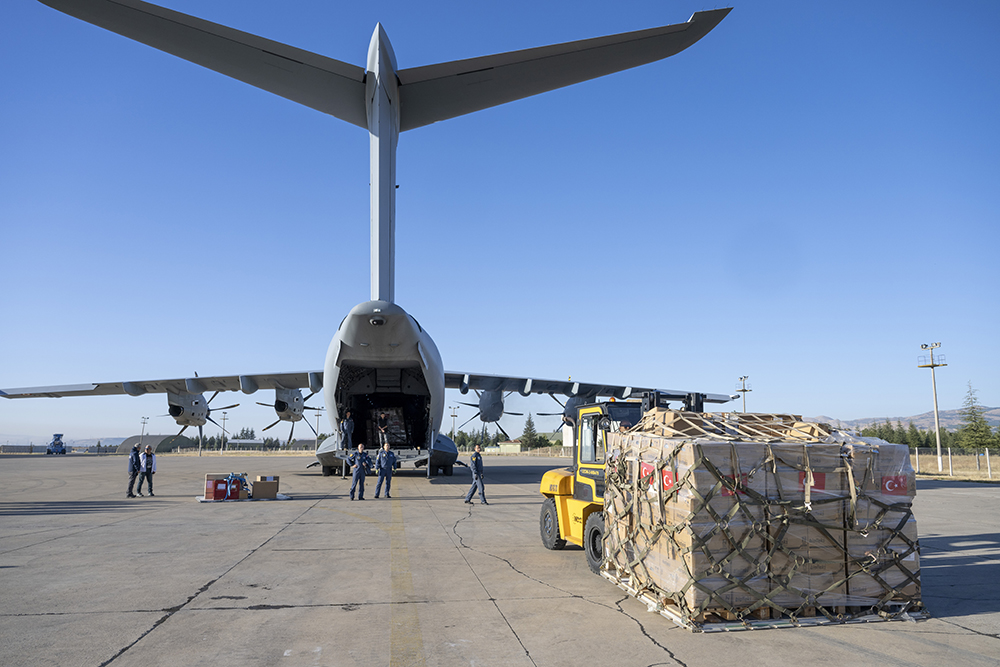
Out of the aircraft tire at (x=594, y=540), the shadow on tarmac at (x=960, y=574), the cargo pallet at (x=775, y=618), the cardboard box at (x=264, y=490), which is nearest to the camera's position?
the cargo pallet at (x=775, y=618)

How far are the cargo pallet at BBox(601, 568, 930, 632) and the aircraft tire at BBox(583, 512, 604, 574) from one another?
166 cm

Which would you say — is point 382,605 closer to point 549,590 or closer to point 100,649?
point 549,590

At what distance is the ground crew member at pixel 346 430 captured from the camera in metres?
22.9

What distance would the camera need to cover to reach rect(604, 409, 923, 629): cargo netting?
6.06 metres

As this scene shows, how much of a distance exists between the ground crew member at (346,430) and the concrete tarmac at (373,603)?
9.50 metres

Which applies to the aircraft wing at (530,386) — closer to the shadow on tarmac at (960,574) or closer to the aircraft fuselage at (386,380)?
the aircraft fuselage at (386,380)

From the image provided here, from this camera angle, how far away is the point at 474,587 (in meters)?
7.55

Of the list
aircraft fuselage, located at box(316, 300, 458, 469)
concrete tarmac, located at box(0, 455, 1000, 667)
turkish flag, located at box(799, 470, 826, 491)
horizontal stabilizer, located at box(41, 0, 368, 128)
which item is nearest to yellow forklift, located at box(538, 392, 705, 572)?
concrete tarmac, located at box(0, 455, 1000, 667)

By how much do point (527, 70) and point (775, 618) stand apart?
11.5 meters

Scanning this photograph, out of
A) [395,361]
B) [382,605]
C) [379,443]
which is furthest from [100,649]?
[379,443]

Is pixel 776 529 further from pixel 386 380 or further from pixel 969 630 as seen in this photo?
pixel 386 380

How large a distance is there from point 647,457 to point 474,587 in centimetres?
267

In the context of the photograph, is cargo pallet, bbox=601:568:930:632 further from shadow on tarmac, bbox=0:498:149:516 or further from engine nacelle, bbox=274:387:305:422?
engine nacelle, bbox=274:387:305:422

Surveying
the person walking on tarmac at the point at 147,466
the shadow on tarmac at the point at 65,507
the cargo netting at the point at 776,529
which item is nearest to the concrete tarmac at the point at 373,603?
the cargo netting at the point at 776,529
